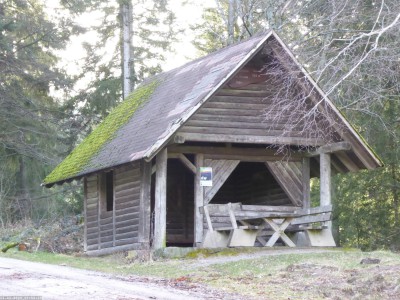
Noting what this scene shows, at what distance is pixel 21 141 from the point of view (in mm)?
33094

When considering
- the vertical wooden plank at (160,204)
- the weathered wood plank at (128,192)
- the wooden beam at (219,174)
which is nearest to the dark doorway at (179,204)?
the weathered wood plank at (128,192)

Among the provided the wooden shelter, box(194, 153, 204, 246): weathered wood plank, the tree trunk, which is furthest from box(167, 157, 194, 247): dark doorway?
the tree trunk

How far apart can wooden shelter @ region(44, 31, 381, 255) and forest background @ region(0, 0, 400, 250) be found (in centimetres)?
409

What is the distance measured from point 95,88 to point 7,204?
20.9 ft

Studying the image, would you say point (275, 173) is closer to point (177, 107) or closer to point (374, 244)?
point (177, 107)

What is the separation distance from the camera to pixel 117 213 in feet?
73.0

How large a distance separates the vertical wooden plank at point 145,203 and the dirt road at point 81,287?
17.9 ft

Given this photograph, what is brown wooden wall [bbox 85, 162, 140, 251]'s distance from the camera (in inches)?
837

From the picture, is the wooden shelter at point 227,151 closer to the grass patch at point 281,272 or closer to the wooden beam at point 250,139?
the wooden beam at point 250,139

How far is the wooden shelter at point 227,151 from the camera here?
1958 cm

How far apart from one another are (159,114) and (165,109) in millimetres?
198

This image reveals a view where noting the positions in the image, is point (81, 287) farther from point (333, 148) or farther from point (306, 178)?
point (306, 178)

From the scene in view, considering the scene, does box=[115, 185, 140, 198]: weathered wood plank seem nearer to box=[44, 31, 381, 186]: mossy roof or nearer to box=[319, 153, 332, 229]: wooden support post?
box=[44, 31, 381, 186]: mossy roof

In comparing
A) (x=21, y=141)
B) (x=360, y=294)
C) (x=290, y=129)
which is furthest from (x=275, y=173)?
(x=21, y=141)
